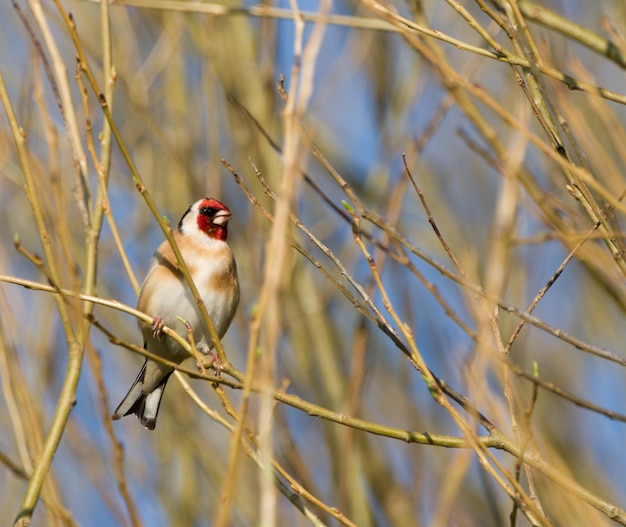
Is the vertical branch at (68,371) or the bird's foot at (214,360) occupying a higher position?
the vertical branch at (68,371)

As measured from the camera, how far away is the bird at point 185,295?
4457 mm

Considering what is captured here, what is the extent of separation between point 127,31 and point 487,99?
13.5ft

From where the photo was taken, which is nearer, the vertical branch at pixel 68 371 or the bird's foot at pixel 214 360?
the vertical branch at pixel 68 371

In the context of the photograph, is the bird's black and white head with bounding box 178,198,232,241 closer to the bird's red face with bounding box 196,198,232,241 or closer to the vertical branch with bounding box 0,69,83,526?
the bird's red face with bounding box 196,198,232,241

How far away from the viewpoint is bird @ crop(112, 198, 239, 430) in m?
4.46

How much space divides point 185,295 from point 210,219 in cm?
63

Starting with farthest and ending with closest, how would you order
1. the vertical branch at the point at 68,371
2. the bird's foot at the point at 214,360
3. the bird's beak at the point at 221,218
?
the bird's beak at the point at 221,218, the bird's foot at the point at 214,360, the vertical branch at the point at 68,371

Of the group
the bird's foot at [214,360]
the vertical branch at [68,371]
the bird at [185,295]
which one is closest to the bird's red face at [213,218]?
the bird at [185,295]

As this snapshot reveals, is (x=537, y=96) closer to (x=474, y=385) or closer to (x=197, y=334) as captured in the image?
(x=474, y=385)

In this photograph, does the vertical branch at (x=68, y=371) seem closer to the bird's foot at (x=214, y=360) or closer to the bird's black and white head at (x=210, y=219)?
the bird's foot at (x=214, y=360)

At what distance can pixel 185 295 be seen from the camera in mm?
4441

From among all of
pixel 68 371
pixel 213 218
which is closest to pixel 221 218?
pixel 213 218

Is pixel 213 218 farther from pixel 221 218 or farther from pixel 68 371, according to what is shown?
pixel 68 371

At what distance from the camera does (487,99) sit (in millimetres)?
1987
